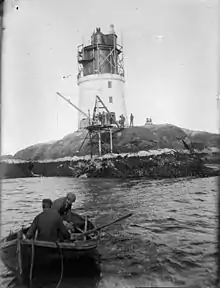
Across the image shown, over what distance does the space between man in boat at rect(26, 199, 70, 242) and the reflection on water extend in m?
0.26

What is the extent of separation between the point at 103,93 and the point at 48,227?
1323 millimetres

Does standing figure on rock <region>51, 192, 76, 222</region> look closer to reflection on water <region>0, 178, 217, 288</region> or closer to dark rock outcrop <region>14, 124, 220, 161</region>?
reflection on water <region>0, 178, 217, 288</region>

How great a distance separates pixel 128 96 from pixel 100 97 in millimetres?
385

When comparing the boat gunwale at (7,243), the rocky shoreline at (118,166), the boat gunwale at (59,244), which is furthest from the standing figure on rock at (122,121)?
the boat gunwale at (7,243)

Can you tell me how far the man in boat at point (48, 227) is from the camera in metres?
1.94

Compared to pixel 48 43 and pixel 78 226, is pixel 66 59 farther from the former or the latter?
pixel 78 226

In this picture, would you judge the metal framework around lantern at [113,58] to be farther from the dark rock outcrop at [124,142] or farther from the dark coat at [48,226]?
the dark coat at [48,226]

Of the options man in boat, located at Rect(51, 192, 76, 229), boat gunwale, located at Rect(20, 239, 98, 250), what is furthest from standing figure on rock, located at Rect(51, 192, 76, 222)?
boat gunwale, located at Rect(20, 239, 98, 250)

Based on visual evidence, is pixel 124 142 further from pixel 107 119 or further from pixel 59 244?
pixel 59 244

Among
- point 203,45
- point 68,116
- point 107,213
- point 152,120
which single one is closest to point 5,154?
point 68,116

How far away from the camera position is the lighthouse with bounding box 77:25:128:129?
251cm

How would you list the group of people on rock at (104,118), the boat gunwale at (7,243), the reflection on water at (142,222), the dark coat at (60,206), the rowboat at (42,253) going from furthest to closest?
the group of people on rock at (104,118)
the dark coat at (60,206)
the boat gunwale at (7,243)
the rowboat at (42,253)
the reflection on water at (142,222)

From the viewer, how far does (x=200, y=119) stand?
2.03 m

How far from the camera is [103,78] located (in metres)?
2.90
